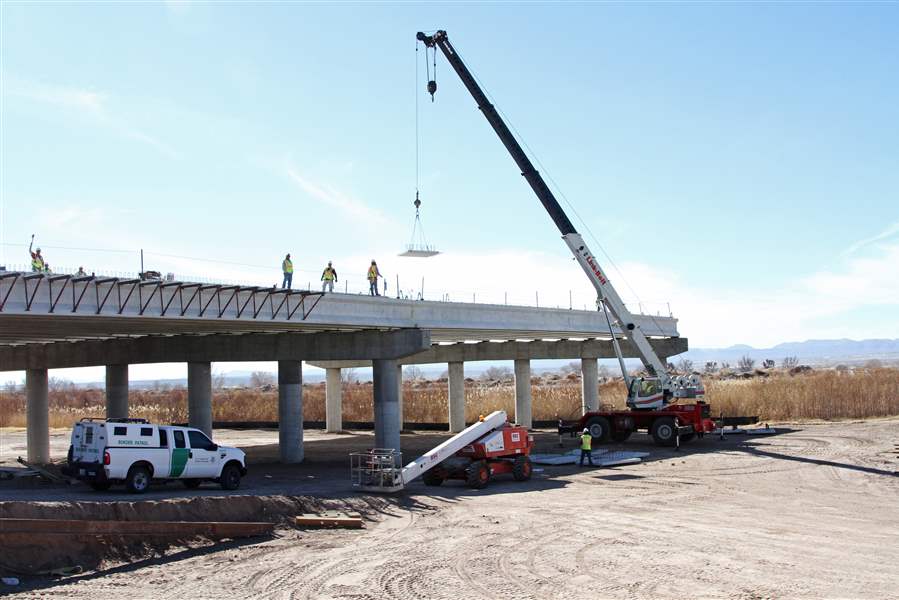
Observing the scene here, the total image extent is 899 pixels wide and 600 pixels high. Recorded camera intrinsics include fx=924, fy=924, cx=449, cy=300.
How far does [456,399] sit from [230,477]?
1344 inches

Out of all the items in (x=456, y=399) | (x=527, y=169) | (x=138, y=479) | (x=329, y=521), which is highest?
(x=527, y=169)

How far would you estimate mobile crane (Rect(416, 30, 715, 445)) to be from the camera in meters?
39.4

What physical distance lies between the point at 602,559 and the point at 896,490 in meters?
13.6

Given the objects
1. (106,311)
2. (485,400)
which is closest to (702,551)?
(106,311)

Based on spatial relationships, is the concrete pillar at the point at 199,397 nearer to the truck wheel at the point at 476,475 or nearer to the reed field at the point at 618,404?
the truck wheel at the point at 476,475

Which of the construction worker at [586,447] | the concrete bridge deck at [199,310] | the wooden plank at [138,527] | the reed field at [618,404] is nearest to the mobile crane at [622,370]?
the concrete bridge deck at [199,310]

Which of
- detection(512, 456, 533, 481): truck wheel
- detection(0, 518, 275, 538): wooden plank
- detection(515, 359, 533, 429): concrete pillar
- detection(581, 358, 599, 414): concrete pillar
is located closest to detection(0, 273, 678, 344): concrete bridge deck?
detection(0, 518, 275, 538): wooden plank

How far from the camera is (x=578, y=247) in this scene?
131ft

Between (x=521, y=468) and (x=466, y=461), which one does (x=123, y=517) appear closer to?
(x=466, y=461)

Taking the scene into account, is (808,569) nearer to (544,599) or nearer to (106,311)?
(544,599)

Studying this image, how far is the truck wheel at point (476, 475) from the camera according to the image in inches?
1114

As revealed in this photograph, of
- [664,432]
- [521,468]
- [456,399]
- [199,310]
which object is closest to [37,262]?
[199,310]

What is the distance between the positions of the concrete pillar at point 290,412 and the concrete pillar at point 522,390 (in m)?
19.7

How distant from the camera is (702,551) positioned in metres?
18.5
